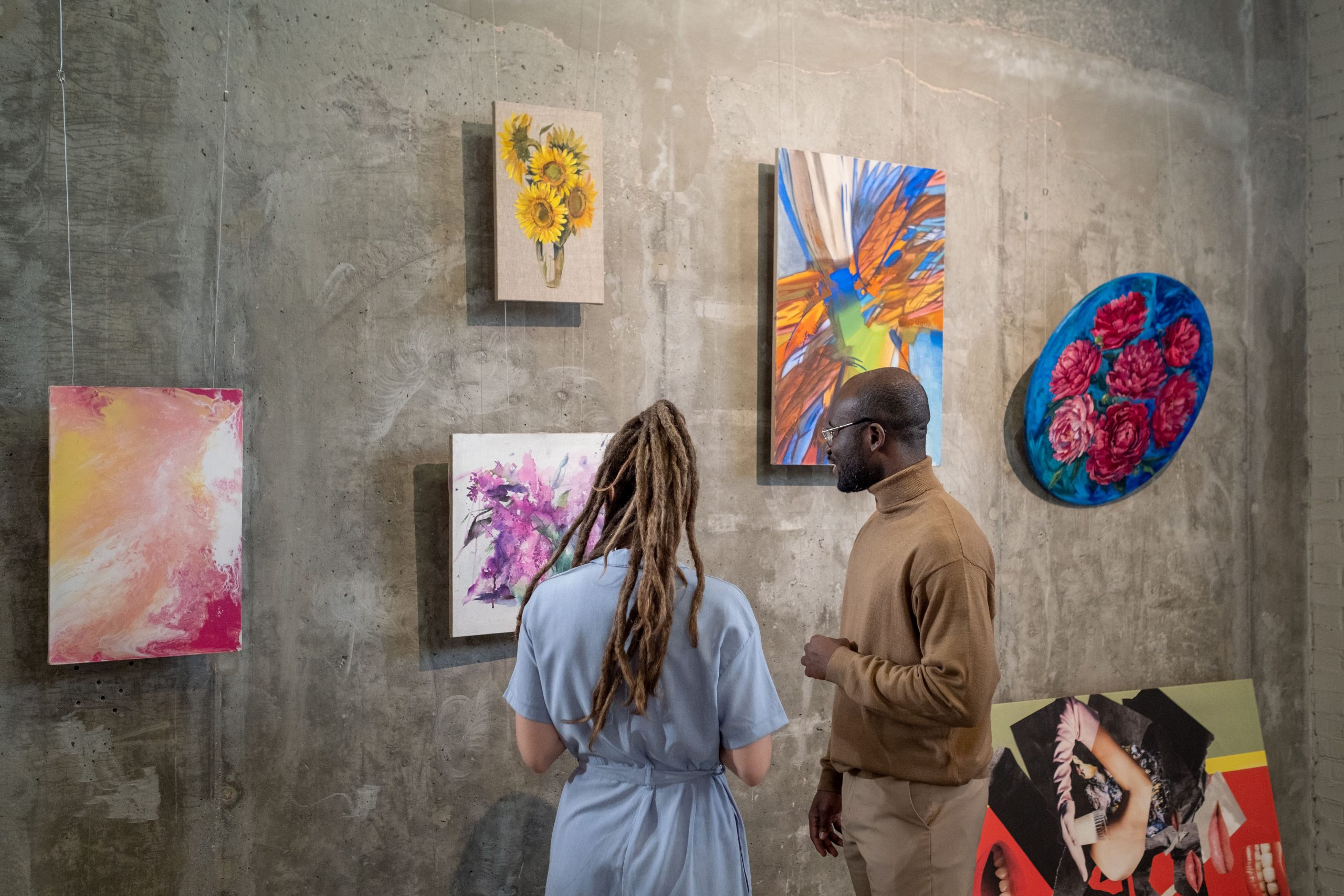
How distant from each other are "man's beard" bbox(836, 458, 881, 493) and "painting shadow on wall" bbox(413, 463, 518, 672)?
1.03 metres

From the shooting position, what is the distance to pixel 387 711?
2561mm

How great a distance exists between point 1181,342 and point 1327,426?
0.85 m

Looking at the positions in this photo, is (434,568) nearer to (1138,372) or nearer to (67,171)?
(67,171)

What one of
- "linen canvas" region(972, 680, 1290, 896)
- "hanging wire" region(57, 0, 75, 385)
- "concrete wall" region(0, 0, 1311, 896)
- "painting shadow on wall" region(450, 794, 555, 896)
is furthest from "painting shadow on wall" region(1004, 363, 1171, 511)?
"hanging wire" region(57, 0, 75, 385)

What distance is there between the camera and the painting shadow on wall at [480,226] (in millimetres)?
2639

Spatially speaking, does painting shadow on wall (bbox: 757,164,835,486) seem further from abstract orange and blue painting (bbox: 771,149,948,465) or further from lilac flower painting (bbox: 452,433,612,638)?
lilac flower painting (bbox: 452,433,612,638)

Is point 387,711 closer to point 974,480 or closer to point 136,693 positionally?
point 136,693

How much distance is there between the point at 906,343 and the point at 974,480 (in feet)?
1.87

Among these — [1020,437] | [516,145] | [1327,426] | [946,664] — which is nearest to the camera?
[946,664]

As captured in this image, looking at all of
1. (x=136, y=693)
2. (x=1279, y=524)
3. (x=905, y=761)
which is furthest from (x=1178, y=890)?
(x=136, y=693)

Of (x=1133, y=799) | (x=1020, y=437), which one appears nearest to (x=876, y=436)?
(x=1020, y=437)

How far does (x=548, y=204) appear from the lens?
8.60 ft

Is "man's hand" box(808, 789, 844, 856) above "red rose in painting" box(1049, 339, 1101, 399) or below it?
below

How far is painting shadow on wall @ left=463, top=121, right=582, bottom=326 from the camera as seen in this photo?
2639 millimetres
